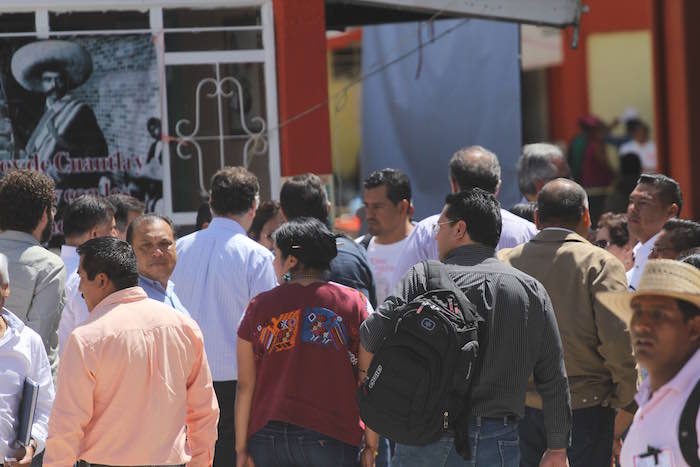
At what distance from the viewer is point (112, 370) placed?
14.5 ft

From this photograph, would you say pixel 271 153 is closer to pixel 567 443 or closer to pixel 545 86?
pixel 567 443

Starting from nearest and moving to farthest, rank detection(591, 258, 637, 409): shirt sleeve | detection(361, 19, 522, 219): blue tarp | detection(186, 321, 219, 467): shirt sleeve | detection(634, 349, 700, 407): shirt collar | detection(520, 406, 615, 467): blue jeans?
detection(634, 349, 700, 407): shirt collar → detection(186, 321, 219, 467): shirt sleeve → detection(591, 258, 637, 409): shirt sleeve → detection(520, 406, 615, 467): blue jeans → detection(361, 19, 522, 219): blue tarp

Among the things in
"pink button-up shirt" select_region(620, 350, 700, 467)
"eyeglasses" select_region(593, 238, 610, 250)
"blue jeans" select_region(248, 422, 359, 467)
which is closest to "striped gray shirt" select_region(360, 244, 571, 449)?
"blue jeans" select_region(248, 422, 359, 467)

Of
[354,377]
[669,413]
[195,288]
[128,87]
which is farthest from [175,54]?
[669,413]

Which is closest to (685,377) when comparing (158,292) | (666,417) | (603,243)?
(666,417)

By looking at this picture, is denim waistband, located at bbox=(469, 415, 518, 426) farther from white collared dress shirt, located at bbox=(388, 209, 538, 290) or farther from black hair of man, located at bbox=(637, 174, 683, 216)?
black hair of man, located at bbox=(637, 174, 683, 216)

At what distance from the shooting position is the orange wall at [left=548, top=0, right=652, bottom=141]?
20375mm

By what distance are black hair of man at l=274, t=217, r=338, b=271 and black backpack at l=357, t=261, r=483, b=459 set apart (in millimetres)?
731

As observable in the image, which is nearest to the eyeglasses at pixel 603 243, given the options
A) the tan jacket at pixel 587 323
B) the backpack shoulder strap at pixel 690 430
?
the tan jacket at pixel 587 323

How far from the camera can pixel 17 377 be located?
4.76m

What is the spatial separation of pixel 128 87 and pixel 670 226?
4337 millimetres

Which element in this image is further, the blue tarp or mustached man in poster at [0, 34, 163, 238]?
the blue tarp

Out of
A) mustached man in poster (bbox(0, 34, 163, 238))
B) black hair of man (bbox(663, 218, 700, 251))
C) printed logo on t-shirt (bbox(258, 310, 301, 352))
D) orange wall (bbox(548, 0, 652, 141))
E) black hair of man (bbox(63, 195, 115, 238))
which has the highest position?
orange wall (bbox(548, 0, 652, 141))

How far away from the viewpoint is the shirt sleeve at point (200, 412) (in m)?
4.70
